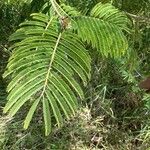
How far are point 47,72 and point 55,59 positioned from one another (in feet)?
0.17

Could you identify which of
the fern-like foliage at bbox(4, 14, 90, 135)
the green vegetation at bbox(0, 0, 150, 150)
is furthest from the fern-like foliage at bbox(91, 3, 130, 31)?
the fern-like foliage at bbox(4, 14, 90, 135)

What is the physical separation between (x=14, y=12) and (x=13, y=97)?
5.71 feet

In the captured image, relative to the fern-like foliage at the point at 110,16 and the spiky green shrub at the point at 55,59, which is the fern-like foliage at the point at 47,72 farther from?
the fern-like foliage at the point at 110,16

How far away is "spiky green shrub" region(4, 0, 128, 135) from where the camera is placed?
3.58ft

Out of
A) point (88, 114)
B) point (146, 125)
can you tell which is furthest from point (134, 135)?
point (88, 114)

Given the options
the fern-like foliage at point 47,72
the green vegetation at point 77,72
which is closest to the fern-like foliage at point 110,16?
the green vegetation at point 77,72

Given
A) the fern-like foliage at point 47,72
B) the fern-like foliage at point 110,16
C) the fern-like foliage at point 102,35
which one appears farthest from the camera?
the fern-like foliage at point 110,16

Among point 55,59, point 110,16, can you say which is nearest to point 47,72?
point 55,59

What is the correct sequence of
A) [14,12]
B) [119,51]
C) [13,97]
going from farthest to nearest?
[14,12]
[119,51]
[13,97]

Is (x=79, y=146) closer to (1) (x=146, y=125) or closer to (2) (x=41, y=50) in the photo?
(1) (x=146, y=125)

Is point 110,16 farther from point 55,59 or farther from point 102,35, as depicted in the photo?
point 55,59

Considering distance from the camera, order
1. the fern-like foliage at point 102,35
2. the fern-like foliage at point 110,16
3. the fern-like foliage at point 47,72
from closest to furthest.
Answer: the fern-like foliage at point 47,72 → the fern-like foliage at point 102,35 → the fern-like foliage at point 110,16

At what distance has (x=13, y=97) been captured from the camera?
3.53 feet

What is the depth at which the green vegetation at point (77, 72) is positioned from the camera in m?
1.12
